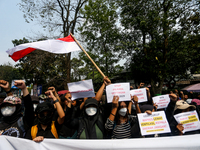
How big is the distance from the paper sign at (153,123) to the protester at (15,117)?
5.86 feet

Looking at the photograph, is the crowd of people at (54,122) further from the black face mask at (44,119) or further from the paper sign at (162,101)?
the paper sign at (162,101)

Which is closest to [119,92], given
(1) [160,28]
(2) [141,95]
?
(2) [141,95]

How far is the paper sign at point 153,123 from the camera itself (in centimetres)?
261

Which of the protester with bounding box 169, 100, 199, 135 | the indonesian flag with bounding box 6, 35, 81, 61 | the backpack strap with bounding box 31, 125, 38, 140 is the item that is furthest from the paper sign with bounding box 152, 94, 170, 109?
the backpack strap with bounding box 31, 125, 38, 140

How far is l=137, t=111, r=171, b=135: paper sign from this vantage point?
2.61 meters

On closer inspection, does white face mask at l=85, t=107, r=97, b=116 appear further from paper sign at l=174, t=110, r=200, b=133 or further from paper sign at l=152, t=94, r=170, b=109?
paper sign at l=152, t=94, r=170, b=109

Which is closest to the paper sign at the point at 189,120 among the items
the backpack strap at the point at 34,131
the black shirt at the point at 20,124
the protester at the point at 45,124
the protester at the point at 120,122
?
the protester at the point at 120,122

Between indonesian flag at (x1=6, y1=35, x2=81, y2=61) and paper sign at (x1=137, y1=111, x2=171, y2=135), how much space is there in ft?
8.00

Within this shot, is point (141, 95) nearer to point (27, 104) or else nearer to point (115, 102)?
point (115, 102)

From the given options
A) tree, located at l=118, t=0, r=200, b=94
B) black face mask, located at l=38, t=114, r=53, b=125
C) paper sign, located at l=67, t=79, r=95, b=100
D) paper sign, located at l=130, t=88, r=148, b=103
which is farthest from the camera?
tree, located at l=118, t=0, r=200, b=94

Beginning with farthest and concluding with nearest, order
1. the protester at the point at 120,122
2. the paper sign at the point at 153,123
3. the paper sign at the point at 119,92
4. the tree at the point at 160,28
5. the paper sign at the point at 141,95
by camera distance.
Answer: the tree at the point at 160,28 < the paper sign at the point at 141,95 < the paper sign at the point at 119,92 < the paper sign at the point at 153,123 < the protester at the point at 120,122

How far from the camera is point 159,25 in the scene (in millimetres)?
12508

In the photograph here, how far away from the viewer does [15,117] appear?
2.48m

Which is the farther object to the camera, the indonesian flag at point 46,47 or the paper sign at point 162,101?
the paper sign at point 162,101
